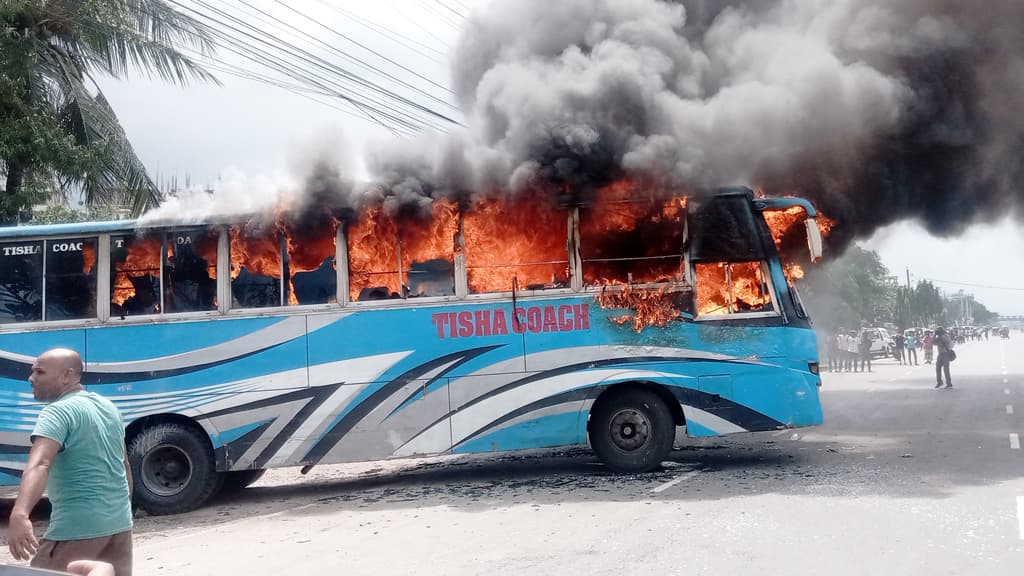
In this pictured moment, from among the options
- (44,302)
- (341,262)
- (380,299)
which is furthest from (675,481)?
(44,302)

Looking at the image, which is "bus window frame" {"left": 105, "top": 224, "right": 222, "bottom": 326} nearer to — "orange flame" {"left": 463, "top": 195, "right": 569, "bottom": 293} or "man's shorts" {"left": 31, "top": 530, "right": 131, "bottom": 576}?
"orange flame" {"left": 463, "top": 195, "right": 569, "bottom": 293}

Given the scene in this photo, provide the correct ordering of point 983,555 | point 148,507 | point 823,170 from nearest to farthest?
point 983,555
point 148,507
point 823,170

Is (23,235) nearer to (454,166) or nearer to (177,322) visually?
(177,322)

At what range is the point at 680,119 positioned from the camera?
9984mm

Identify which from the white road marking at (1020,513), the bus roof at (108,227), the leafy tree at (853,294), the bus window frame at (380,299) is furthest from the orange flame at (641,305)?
the leafy tree at (853,294)

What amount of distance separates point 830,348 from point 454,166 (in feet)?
94.7

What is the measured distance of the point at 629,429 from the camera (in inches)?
358

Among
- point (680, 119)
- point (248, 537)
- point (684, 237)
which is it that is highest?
point (680, 119)

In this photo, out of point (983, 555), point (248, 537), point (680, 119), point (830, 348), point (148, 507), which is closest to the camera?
point (983, 555)

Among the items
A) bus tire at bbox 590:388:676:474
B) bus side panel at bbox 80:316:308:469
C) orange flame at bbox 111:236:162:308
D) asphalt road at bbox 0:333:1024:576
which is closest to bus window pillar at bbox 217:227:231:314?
bus side panel at bbox 80:316:308:469

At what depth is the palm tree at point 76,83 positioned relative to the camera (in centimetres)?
1091

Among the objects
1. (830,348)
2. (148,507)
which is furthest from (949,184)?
(830,348)

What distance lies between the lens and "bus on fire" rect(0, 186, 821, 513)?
8.89m

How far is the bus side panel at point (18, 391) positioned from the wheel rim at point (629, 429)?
5788 millimetres
